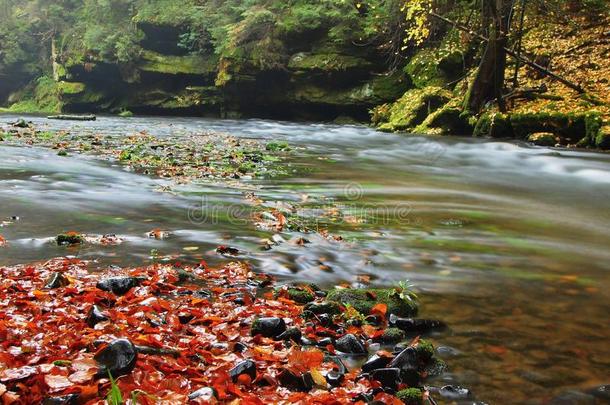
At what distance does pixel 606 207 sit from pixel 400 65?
17100 millimetres

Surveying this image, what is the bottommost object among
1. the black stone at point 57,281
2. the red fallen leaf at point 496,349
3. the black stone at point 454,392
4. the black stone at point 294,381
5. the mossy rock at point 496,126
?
the black stone at point 454,392

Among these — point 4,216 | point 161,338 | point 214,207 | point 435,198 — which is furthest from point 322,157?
point 161,338

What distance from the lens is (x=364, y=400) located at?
2268mm

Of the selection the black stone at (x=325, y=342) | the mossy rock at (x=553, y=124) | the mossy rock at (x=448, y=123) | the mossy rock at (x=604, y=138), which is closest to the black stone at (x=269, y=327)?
the black stone at (x=325, y=342)

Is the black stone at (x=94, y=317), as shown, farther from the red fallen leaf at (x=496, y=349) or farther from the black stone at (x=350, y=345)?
the red fallen leaf at (x=496, y=349)

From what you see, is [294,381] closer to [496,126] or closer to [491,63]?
[496,126]

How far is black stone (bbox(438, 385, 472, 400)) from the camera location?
2.39m

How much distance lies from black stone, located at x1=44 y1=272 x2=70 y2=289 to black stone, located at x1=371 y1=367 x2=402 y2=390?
2190 mm

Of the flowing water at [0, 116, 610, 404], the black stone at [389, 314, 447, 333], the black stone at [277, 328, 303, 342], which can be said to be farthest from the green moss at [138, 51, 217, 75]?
the black stone at [277, 328, 303, 342]

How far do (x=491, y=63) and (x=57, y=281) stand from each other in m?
14.6

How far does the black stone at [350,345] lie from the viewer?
Result: 9.09 ft

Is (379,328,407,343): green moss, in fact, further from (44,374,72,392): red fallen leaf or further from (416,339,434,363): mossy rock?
(44,374,72,392): red fallen leaf

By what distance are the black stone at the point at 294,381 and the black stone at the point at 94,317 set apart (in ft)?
3.68

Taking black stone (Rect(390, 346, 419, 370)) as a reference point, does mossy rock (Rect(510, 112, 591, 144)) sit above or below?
above
